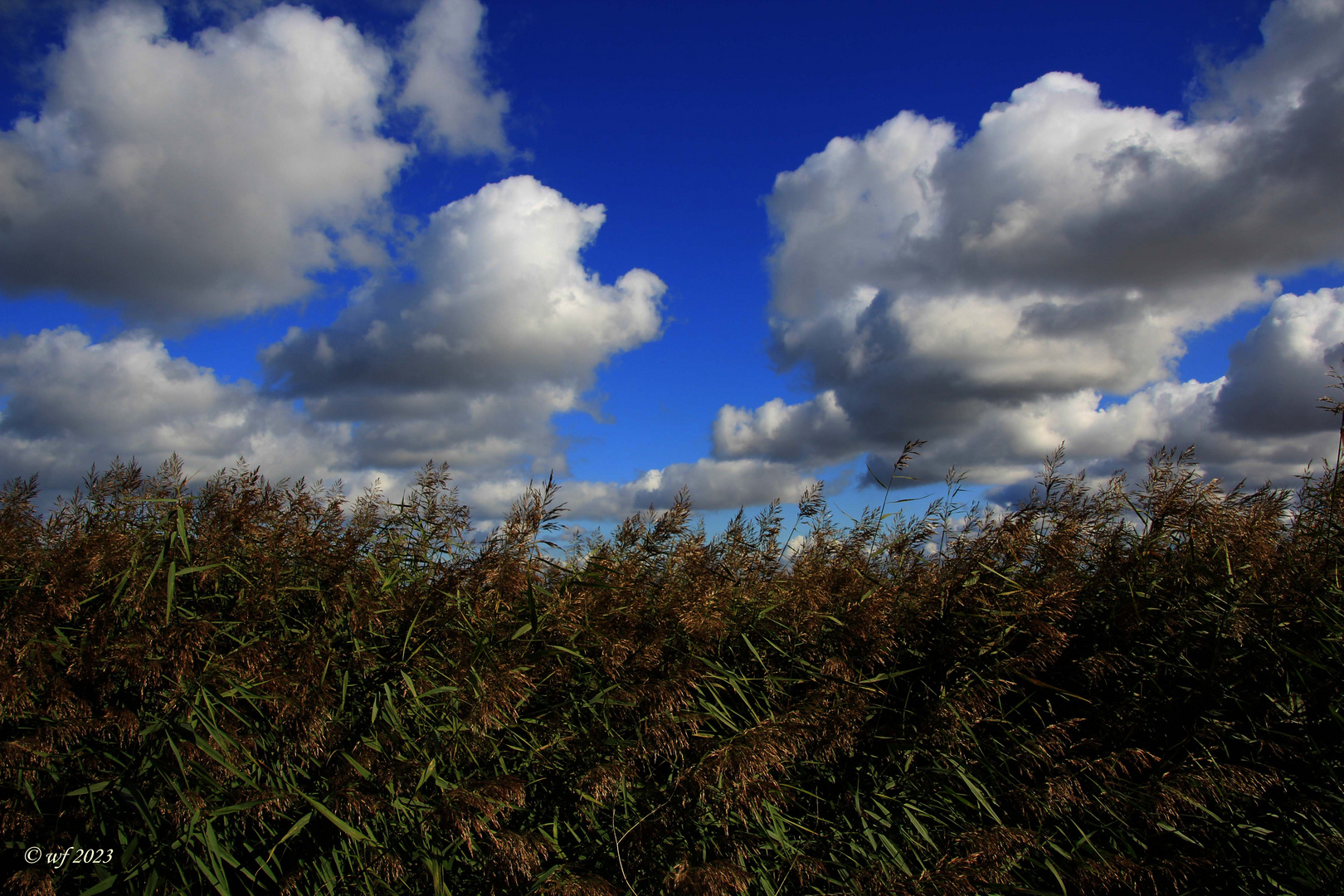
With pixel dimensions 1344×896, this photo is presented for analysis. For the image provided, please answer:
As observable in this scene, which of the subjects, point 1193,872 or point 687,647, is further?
point 687,647

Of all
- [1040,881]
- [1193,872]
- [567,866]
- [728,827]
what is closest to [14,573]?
[567,866]

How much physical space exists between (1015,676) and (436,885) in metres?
2.49

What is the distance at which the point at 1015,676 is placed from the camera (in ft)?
11.2

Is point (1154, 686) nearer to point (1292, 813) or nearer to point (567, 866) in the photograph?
point (1292, 813)

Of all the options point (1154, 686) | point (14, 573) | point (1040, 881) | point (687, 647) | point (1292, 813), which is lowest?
point (1040, 881)

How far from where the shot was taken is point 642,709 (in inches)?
111

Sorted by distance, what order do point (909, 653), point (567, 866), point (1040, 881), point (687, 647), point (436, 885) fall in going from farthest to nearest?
point (909, 653)
point (687, 647)
point (1040, 881)
point (567, 866)
point (436, 885)

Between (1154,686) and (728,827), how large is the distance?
1979 millimetres

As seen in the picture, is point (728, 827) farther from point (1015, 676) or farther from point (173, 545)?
point (173, 545)

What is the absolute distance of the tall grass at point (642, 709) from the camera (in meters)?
2.49

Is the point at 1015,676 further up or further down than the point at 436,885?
further up

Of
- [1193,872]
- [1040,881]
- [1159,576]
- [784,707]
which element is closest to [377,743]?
[784,707]

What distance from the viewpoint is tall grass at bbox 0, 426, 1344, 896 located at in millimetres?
2490

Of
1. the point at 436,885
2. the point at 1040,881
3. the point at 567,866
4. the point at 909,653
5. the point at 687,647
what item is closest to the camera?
the point at 436,885
